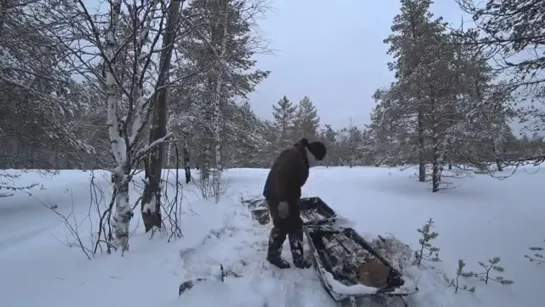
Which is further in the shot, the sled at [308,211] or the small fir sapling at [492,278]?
the sled at [308,211]

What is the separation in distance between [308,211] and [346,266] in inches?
134

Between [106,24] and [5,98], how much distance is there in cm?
488

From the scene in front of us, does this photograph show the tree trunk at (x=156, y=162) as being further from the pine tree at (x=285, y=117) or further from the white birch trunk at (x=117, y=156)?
the pine tree at (x=285, y=117)

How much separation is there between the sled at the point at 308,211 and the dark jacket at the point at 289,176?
2.01 metres

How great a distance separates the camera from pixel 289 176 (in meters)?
4.32

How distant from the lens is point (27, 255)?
159 inches

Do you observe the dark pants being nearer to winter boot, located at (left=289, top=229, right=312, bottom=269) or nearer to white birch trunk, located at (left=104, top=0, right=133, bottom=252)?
winter boot, located at (left=289, top=229, right=312, bottom=269)

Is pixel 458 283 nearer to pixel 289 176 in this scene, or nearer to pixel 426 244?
pixel 426 244

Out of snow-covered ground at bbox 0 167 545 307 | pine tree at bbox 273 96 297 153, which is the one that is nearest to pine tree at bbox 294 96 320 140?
pine tree at bbox 273 96 297 153

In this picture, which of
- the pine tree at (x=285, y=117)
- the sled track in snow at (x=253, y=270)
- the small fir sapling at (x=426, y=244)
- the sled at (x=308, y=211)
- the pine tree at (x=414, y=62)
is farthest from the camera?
the pine tree at (x=285, y=117)

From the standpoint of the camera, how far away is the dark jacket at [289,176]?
169 inches

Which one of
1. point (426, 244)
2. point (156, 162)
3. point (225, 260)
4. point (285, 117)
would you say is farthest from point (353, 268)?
point (285, 117)

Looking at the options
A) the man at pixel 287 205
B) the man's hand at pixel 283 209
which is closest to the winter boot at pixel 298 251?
the man at pixel 287 205

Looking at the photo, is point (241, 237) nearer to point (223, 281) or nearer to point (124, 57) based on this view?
point (223, 281)
